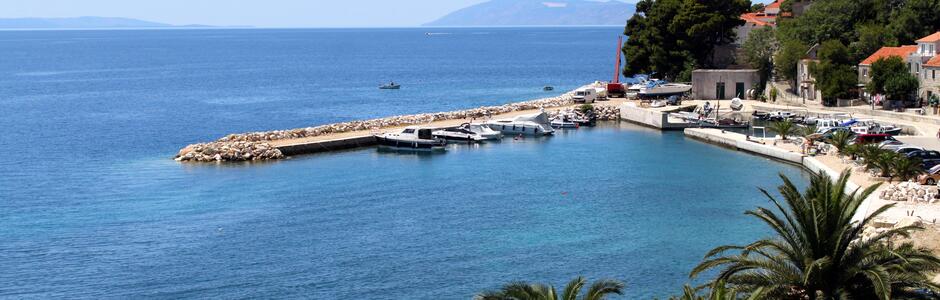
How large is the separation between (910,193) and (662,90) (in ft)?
145

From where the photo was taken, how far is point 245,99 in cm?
10738

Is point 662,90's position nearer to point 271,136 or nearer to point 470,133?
point 470,133

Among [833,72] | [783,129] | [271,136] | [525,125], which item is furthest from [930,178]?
[271,136]

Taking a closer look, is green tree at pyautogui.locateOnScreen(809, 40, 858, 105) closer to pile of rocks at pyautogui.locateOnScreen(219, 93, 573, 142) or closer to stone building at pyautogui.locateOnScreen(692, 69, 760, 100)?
stone building at pyautogui.locateOnScreen(692, 69, 760, 100)

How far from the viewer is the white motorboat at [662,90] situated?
85562mm

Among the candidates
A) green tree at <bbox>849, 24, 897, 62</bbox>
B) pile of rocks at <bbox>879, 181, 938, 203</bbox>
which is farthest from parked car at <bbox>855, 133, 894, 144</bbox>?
green tree at <bbox>849, 24, 897, 62</bbox>

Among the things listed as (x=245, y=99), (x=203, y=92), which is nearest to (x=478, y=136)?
(x=245, y=99)

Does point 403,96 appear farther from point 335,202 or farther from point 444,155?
point 335,202

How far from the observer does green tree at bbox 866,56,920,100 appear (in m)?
70.0

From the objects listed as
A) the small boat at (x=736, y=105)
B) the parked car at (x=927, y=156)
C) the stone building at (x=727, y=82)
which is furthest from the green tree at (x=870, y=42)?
the parked car at (x=927, y=156)

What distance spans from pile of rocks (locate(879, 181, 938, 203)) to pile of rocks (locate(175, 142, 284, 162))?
31498 millimetres

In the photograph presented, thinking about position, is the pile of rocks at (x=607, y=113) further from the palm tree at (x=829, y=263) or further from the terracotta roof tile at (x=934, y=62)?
the palm tree at (x=829, y=263)

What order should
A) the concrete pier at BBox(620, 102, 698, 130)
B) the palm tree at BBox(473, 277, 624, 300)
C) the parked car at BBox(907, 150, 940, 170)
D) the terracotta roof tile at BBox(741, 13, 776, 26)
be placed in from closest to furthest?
1. the palm tree at BBox(473, 277, 624, 300)
2. the parked car at BBox(907, 150, 940, 170)
3. the concrete pier at BBox(620, 102, 698, 130)
4. the terracotta roof tile at BBox(741, 13, 776, 26)

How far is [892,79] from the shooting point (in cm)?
7025
